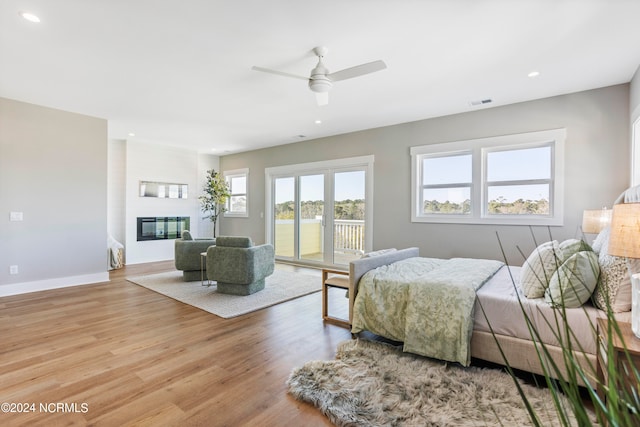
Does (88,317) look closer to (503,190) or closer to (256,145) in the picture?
(256,145)

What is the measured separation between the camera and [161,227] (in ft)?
24.8

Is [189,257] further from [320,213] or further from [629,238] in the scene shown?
[629,238]

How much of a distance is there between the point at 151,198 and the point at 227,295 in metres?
4.08

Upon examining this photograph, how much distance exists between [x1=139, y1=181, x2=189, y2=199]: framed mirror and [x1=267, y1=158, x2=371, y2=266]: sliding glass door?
2.21m

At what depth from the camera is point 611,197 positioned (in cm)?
390

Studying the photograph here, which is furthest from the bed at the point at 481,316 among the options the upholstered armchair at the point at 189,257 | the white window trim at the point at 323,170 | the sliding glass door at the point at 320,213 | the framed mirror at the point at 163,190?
the framed mirror at the point at 163,190

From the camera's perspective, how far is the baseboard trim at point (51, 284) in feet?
14.9

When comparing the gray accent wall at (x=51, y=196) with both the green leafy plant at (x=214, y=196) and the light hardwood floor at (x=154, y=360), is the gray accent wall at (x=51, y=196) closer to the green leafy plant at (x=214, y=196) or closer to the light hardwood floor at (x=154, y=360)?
the light hardwood floor at (x=154, y=360)

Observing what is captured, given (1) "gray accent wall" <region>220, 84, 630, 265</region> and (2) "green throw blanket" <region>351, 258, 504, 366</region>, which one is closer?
(2) "green throw blanket" <region>351, 258, 504, 366</region>

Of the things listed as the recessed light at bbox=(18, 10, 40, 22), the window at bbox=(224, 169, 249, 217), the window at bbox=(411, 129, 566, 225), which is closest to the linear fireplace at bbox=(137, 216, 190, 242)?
the window at bbox=(224, 169, 249, 217)

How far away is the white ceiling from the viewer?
2.54m

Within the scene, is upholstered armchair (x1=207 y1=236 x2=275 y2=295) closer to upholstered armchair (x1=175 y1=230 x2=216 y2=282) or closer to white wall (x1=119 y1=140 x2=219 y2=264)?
upholstered armchair (x1=175 y1=230 x2=216 y2=282)

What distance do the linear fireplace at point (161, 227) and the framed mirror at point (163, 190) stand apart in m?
0.51

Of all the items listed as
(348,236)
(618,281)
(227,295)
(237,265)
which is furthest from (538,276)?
(348,236)
